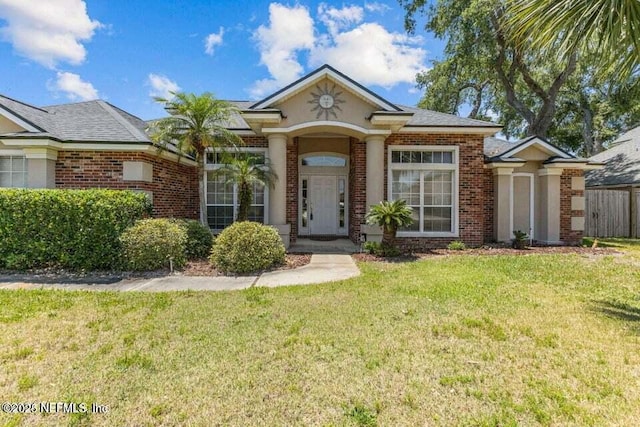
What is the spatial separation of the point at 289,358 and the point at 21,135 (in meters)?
10.1

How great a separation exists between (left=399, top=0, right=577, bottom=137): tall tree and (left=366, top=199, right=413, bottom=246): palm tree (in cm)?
1095

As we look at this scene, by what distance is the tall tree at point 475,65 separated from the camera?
17.6 meters

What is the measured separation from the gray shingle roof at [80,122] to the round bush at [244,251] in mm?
3911

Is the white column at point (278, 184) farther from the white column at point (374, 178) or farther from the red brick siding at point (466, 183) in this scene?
the red brick siding at point (466, 183)

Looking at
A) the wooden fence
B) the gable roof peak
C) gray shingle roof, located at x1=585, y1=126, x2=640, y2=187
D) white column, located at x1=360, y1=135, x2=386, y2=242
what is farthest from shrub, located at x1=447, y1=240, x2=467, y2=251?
gray shingle roof, located at x1=585, y1=126, x2=640, y2=187

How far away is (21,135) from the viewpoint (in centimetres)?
933

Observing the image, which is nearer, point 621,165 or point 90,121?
point 90,121

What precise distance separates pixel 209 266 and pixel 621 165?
22599 mm

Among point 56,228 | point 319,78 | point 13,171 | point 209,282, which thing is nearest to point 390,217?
point 319,78

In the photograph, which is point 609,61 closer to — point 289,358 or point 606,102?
point 289,358

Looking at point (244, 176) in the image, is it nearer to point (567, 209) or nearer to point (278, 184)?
point (278, 184)

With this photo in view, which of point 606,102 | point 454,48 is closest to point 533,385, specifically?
point 454,48

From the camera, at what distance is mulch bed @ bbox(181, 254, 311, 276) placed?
8109 mm

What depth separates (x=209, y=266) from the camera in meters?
8.70
